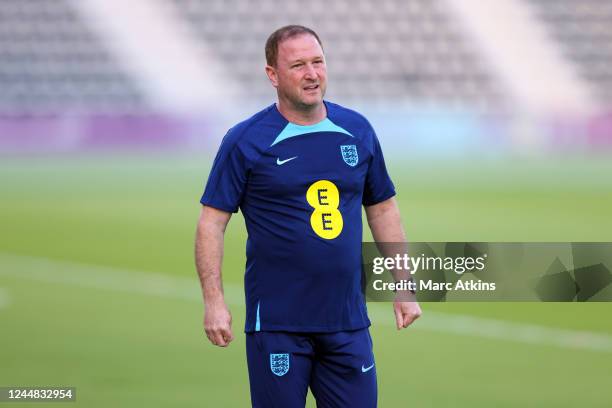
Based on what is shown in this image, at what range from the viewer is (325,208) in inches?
182

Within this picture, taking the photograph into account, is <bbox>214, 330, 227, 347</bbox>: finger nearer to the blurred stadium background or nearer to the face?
the face

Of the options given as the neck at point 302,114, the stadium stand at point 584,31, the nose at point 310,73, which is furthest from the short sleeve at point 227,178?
the stadium stand at point 584,31

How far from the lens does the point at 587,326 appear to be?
388 inches

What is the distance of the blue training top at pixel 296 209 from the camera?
4.59 metres

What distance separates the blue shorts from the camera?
459 centimetres

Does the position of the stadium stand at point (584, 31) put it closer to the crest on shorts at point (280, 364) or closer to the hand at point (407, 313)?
the hand at point (407, 313)

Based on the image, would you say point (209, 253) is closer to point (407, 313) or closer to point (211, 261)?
point (211, 261)

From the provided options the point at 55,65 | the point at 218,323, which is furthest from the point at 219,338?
the point at 55,65

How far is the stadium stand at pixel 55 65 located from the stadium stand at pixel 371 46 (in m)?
2.57

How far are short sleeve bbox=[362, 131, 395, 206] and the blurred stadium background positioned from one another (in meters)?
2.57

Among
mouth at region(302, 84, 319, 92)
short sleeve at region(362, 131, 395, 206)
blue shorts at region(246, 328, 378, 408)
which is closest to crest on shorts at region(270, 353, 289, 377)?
blue shorts at region(246, 328, 378, 408)

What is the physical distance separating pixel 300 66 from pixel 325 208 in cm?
53

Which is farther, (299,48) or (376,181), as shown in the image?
(376,181)

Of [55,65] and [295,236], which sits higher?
[55,65]
